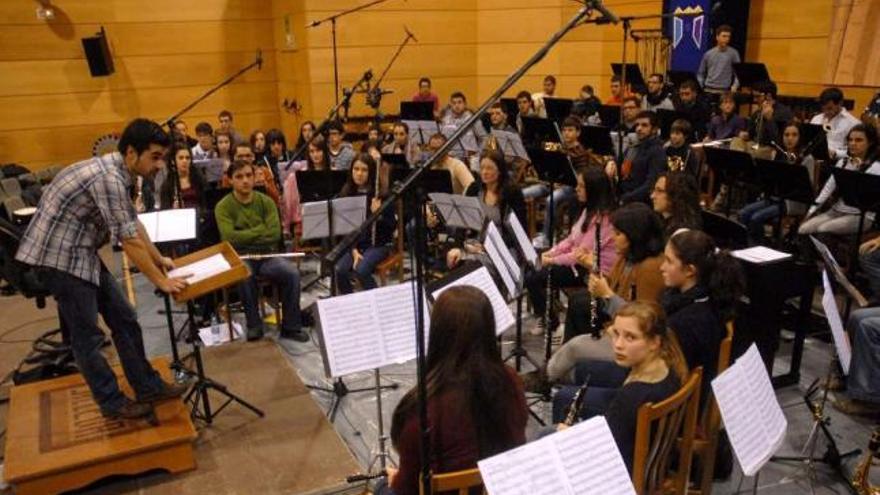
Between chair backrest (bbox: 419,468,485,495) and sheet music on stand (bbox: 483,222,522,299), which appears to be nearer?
chair backrest (bbox: 419,468,485,495)

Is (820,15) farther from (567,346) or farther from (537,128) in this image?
(567,346)

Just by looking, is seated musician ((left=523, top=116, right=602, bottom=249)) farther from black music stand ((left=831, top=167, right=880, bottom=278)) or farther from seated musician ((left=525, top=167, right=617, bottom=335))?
black music stand ((left=831, top=167, right=880, bottom=278))

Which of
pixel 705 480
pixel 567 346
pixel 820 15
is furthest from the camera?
pixel 820 15

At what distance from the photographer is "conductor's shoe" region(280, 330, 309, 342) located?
213 inches

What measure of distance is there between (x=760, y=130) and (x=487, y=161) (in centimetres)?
370

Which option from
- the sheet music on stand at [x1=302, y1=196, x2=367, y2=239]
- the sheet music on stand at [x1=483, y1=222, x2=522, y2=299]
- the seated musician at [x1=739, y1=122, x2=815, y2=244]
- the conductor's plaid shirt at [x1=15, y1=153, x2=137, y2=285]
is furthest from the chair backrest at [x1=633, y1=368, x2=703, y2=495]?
the seated musician at [x1=739, y1=122, x2=815, y2=244]

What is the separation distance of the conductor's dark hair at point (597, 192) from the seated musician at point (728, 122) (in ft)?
12.1

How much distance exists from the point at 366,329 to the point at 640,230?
1845mm

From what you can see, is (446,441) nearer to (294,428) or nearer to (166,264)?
(294,428)

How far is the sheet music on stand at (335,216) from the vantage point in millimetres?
5090

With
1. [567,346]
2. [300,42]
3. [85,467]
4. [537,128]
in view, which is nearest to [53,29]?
[300,42]

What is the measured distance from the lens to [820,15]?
9.00 metres

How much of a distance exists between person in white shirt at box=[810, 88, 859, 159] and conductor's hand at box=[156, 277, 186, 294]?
664cm

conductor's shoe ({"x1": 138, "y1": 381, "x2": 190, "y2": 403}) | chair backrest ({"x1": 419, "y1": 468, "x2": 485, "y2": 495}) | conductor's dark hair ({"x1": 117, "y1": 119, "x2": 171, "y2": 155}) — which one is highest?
conductor's dark hair ({"x1": 117, "y1": 119, "x2": 171, "y2": 155})
